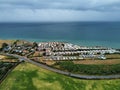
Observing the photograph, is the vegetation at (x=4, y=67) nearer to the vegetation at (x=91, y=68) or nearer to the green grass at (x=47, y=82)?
the green grass at (x=47, y=82)

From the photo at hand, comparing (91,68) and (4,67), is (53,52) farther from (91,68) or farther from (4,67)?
(4,67)

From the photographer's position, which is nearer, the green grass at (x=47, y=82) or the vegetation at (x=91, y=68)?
the green grass at (x=47, y=82)

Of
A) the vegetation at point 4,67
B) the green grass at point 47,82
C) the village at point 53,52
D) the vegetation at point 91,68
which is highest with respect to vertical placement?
the village at point 53,52

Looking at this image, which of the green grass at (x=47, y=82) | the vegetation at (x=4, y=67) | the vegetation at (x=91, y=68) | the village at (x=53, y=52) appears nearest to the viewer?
the green grass at (x=47, y=82)

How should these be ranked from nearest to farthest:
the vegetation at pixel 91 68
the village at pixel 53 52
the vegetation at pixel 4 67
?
the vegetation at pixel 4 67 < the vegetation at pixel 91 68 < the village at pixel 53 52

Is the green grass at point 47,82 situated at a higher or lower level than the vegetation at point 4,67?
lower

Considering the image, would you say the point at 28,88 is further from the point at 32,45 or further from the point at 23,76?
the point at 32,45

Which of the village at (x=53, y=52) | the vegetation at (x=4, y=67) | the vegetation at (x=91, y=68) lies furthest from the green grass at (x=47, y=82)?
the village at (x=53, y=52)

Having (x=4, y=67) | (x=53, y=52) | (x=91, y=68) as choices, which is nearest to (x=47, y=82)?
(x=91, y=68)
